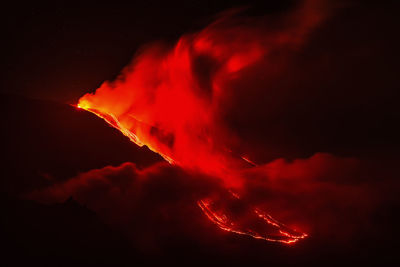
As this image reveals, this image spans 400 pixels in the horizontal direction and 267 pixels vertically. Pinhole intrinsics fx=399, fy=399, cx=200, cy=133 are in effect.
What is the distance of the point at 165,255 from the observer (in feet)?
20.0

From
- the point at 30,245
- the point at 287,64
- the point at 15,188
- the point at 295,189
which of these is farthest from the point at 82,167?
the point at 287,64

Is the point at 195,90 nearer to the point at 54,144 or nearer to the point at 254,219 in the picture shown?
the point at 54,144

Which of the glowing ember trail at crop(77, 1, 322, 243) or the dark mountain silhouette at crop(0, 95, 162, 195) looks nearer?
the dark mountain silhouette at crop(0, 95, 162, 195)

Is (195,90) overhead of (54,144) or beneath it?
overhead

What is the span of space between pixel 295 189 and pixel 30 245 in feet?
18.2

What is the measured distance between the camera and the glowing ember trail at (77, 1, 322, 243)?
29.7 feet

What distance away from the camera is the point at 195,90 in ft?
32.6

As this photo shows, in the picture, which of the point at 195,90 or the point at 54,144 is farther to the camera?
the point at 195,90

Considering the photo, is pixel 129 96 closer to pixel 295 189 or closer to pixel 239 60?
pixel 239 60

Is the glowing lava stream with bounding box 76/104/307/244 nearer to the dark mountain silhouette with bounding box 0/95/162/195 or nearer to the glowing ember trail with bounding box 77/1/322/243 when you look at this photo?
the glowing ember trail with bounding box 77/1/322/243

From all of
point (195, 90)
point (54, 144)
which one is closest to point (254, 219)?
point (195, 90)

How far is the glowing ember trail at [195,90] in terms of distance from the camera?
29.7ft

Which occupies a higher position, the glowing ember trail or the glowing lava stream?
the glowing ember trail

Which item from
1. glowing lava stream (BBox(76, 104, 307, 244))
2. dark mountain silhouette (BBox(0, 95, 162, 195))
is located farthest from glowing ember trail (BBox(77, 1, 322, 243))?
glowing lava stream (BBox(76, 104, 307, 244))
